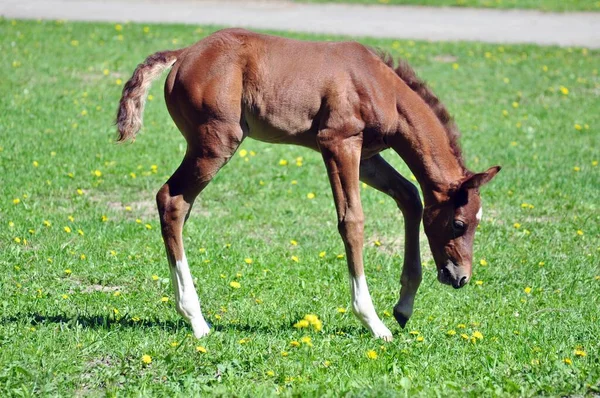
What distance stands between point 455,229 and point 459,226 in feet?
0.11

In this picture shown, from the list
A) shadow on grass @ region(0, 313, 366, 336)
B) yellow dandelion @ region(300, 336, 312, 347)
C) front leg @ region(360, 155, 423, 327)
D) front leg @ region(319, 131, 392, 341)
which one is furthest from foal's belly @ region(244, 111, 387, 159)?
yellow dandelion @ region(300, 336, 312, 347)

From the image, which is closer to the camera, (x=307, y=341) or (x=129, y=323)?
(x=307, y=341)

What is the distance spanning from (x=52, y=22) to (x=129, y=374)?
40.5 ft

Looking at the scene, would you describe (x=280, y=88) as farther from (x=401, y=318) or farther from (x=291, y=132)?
(x=401, y=318)

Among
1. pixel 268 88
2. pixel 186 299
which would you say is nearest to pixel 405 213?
pixel 268 88

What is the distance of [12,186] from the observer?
339 inches

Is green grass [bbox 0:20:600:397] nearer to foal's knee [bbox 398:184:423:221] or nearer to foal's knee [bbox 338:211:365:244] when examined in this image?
foal's knee [bbox 338:211:365:244]

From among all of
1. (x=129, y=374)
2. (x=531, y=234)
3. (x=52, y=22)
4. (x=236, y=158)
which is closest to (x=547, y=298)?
(x=531, y=234)

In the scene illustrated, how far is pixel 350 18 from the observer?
17.7 m

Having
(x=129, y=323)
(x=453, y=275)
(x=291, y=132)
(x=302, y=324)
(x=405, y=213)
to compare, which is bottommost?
(x=129, y=323)

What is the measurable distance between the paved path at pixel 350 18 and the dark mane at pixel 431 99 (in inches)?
405

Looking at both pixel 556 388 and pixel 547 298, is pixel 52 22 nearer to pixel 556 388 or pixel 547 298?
pixel 547 298

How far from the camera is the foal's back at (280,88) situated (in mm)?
5582

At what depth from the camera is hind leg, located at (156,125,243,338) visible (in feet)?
18.3
